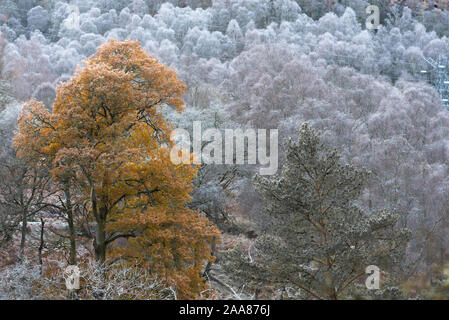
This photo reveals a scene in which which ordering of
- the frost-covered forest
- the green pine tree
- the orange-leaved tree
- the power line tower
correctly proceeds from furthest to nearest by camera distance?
the power line tower
the orange-leaved tree
the frost-covered forest
the green pine tree

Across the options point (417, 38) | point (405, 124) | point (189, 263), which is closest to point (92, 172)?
point (189, 263)

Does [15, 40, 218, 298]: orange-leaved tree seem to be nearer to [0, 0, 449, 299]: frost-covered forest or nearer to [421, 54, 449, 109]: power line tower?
[0, 0, 449, 299]: frost-covered forest

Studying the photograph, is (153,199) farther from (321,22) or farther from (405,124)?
(321,22)

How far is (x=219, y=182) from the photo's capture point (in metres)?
21.1

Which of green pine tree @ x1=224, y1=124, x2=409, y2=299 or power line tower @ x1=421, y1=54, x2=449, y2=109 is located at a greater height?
power line tower @ x1=421, y1=54, x2=449, y2=109

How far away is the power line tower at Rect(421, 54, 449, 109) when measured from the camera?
38.6 metres

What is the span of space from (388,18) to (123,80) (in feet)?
168

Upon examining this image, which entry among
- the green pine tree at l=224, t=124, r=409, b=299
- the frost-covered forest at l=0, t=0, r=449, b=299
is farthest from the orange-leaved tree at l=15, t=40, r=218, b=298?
the green pine tree at l=224, t=124, r=409, b=299

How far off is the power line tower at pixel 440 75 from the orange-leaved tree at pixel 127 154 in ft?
99.3

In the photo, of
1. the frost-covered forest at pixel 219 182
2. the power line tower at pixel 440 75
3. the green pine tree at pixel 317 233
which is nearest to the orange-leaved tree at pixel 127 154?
the frost-covered forest at pixel 219 182

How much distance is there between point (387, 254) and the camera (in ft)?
31.9

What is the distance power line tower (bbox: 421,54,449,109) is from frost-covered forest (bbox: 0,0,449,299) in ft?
0.87

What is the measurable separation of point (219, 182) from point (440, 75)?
28.4 meters

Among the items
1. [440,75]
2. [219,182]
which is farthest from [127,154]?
[440,75]
